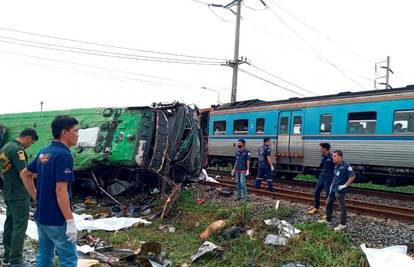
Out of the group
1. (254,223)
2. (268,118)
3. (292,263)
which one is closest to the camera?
(292,263)

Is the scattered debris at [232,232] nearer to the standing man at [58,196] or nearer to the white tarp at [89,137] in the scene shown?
the standing man at [58,196]

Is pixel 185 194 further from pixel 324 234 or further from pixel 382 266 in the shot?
pixel 382 266

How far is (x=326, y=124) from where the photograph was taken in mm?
12672

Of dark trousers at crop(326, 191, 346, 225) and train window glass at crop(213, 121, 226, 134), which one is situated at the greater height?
train window glass at crop(213, 121, 226, 134)

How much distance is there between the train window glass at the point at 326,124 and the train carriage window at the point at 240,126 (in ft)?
12.3

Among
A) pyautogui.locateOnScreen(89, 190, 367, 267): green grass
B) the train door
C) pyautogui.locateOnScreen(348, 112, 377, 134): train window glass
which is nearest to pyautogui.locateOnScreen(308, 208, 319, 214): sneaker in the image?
pyautogui.locateOnScreen(89, 190, 367, 267): green grass

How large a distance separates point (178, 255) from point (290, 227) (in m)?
1.90

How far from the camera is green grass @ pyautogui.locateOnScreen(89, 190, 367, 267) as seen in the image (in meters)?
5.60

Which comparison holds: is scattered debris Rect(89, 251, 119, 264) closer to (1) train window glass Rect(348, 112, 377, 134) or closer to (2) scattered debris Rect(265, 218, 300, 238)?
(2) scattered debris Rect(265, 218, 300, 238)

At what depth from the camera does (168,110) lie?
10.8 metres

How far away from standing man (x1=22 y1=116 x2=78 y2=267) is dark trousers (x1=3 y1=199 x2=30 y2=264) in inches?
51.8

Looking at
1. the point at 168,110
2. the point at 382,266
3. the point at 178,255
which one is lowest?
the point at 178,255

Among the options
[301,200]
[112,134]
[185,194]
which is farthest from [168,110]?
[301,200]

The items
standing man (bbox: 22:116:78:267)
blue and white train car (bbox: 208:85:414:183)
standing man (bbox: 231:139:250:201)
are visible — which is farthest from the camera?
blue and white train car (bbox: 208:85:414:183)
